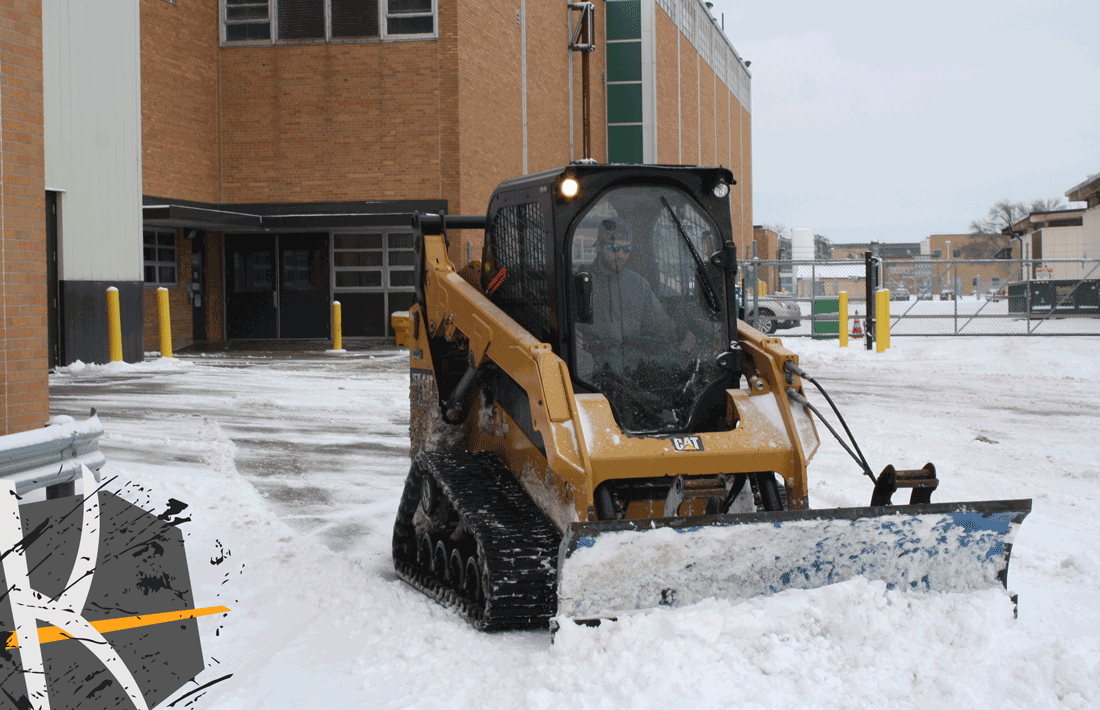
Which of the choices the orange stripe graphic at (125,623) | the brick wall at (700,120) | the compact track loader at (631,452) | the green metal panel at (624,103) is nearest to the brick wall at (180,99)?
the brick wall at (700,120)

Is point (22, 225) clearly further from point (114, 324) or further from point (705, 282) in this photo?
point (114, 324)

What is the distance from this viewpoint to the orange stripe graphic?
4130 mm

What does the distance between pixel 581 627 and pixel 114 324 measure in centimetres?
1420

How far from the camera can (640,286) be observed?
17.6 feet

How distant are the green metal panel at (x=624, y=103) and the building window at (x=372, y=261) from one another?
1185cm

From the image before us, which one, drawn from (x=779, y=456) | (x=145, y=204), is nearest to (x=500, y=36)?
(x=145, y=204)

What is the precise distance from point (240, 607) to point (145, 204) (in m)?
17.6

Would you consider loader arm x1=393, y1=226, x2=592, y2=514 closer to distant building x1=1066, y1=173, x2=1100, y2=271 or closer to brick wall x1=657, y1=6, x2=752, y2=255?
brick wall x1=657, y1=6, x2=752, y2=255

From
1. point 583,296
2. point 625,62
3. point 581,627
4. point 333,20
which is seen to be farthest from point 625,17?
point 581,627

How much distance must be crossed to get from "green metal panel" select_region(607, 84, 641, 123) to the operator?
97.0 ft

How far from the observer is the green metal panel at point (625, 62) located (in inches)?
1336

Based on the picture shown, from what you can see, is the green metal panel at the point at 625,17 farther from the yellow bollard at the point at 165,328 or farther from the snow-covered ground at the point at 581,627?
the snow-covered ground at the point at 581,627

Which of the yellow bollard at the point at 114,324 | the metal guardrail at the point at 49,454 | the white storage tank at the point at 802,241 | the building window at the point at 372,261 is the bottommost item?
the metal guardrail at the point at 49,454

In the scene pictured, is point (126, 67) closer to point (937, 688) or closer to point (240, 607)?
point (240, 607)
